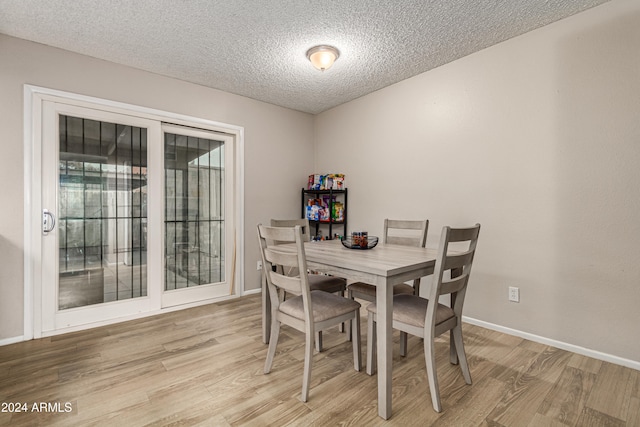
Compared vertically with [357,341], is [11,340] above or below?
below

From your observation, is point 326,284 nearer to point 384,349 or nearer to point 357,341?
point 357,341

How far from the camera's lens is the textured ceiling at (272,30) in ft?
6.81

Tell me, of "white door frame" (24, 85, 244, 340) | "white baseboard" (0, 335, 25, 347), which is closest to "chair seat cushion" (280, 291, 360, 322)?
"white door frame" (24, 85, 244, 340)

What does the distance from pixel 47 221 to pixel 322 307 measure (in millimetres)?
2466

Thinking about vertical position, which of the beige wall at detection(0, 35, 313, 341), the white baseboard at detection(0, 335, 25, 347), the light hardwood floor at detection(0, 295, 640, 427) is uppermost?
the beige wall at detection(0, 35, 313, 341)

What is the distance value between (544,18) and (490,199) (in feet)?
4.60

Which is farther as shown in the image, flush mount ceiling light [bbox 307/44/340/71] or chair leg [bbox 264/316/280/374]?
flush mount ceiling light [bbox 307/44/340/71]

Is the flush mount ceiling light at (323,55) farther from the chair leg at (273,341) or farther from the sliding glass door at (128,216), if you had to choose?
the chair leg at (273,341)

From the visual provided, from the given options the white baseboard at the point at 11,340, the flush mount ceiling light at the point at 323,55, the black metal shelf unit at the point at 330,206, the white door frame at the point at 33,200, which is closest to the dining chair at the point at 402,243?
the black metal shelf unit at the point at 330,206

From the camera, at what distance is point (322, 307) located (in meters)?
1.81

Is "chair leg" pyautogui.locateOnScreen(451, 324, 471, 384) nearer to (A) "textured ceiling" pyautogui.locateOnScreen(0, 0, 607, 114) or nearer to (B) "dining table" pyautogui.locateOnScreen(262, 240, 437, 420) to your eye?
(B) "dining table" pyautogui.locateOnScreen(262, 240, 437, 420)

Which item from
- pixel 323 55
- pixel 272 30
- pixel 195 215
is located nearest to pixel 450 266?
pixel 323 55

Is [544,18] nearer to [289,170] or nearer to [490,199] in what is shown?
[490,199]

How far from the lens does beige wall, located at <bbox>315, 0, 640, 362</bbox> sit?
202cm
